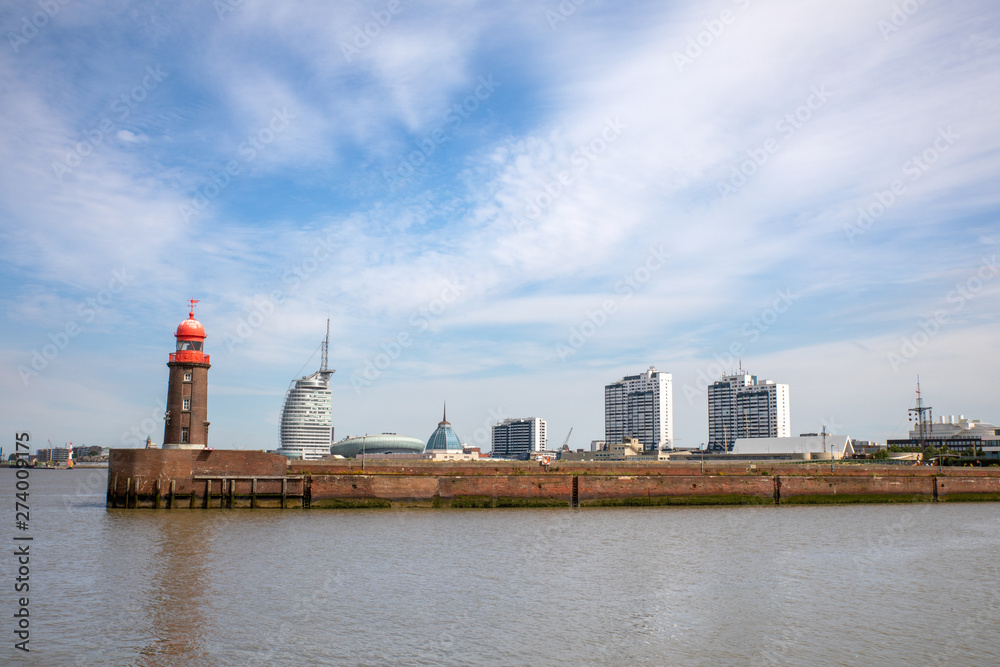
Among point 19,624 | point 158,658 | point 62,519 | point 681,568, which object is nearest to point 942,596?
point 681,568

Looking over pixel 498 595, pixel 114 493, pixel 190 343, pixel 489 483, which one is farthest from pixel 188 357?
pixel 498 595

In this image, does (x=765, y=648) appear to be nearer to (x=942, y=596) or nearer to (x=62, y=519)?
(x=942, y=596)

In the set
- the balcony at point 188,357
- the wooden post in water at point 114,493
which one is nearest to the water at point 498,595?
the wooden post in water at point 114,493

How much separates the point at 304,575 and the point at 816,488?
53668 mm

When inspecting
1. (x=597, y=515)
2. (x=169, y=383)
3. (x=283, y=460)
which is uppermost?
(x=169, y=383)

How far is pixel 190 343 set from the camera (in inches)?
2124

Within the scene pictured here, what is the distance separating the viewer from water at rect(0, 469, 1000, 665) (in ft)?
60.8

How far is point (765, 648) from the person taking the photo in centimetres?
1881

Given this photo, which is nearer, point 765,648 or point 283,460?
point 765,648

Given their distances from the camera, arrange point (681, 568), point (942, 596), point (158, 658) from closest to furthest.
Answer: point (158, 658) < point (942, 596) < point (681, 568)

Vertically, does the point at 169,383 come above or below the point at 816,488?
above

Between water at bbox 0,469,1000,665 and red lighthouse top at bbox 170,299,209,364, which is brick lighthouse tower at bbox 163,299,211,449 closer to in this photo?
red lighthouse top at bbox 170,299,209,364

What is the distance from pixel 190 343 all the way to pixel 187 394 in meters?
3.83

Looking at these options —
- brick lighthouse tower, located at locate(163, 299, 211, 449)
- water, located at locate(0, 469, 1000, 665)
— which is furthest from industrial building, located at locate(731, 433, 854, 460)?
brick lighthouse tower, located at locate(163, 299, 211, 449)
